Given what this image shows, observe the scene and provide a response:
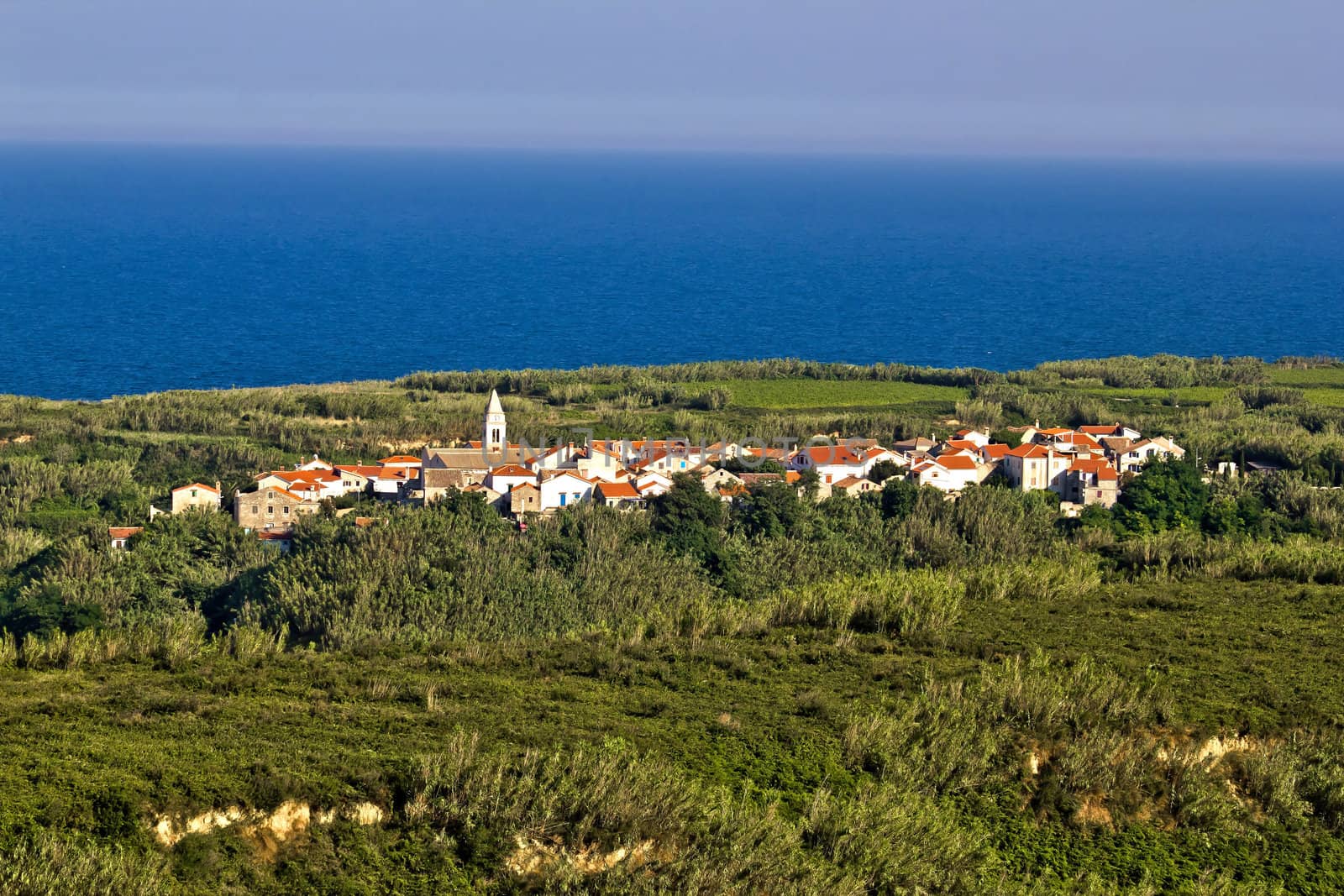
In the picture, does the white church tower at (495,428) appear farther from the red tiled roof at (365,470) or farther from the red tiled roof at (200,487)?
the red tiled roof at (200,487)

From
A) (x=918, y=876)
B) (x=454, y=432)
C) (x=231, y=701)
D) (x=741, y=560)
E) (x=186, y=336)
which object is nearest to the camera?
(x=918, y=876)

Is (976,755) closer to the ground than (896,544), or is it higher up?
higher up

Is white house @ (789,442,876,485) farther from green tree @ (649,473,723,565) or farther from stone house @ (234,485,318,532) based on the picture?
stone house @ (234,485,318,532)

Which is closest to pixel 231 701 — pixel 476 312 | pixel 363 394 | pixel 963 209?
pixel 363 394

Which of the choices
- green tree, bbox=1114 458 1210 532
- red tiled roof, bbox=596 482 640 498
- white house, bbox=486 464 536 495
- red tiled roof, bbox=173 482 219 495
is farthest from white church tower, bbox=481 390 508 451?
green tree, bbox=1114 458 1210 532

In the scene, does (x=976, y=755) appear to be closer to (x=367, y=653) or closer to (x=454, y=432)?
(x=367, y=653)

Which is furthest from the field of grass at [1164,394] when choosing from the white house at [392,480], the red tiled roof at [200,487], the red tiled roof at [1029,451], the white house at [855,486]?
the red tiled roof at [200,487]
